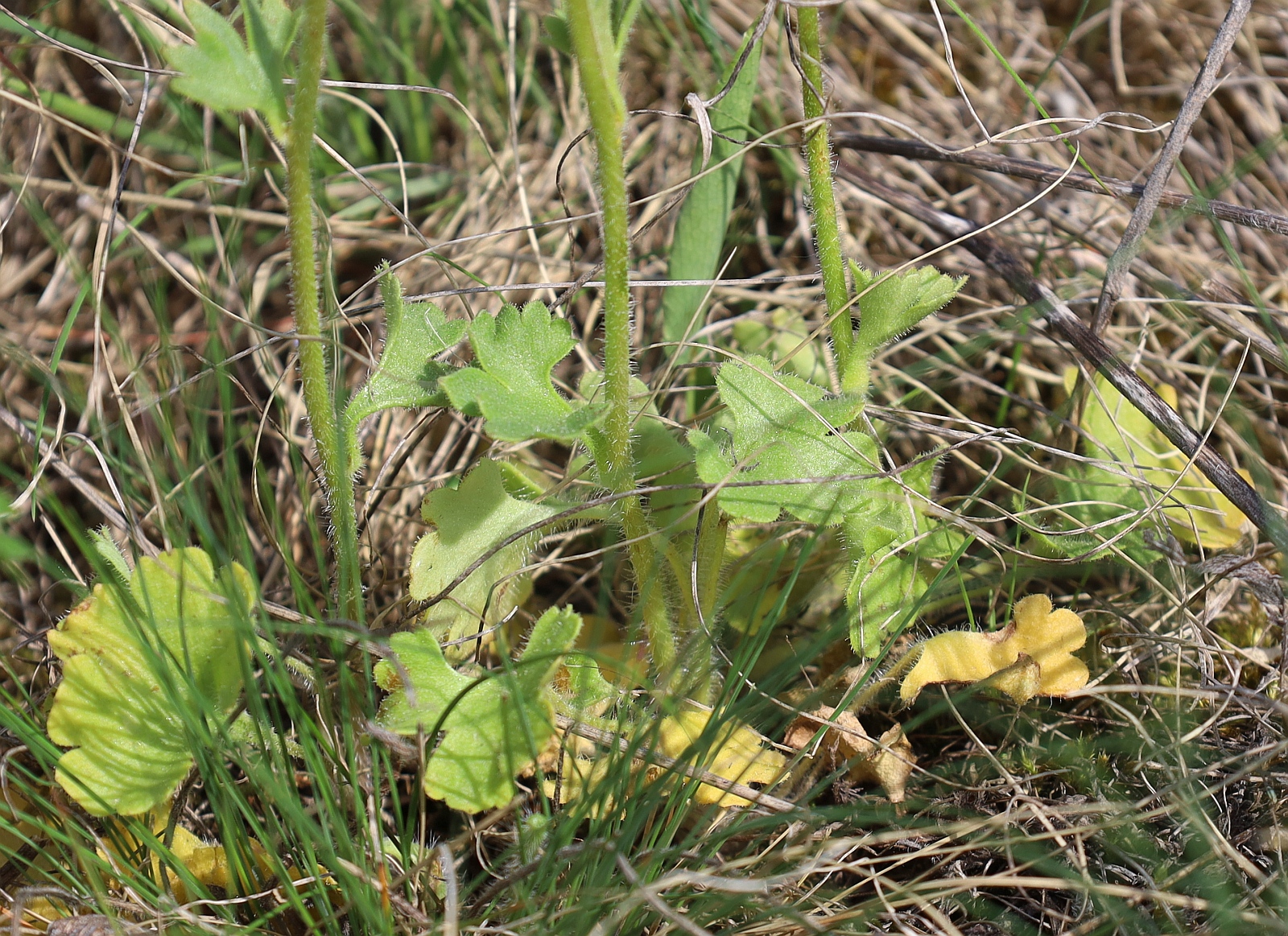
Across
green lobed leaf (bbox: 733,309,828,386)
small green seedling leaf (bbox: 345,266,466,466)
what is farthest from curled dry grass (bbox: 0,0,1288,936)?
small green seedling leaf (bbox: 345,266,466,466)

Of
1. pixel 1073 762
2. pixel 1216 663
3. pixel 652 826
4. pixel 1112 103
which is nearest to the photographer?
pixel 652 826

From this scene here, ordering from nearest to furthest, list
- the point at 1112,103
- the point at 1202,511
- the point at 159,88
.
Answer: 1. the point at 1202,511
2. the point at 159,88
3. the point at 1112,103

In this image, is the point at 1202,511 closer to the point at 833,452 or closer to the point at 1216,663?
the point at 1216,663

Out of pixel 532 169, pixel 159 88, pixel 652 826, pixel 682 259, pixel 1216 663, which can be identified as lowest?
pixel 1216 663

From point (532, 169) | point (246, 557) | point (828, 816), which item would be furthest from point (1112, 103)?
point (246, 557)

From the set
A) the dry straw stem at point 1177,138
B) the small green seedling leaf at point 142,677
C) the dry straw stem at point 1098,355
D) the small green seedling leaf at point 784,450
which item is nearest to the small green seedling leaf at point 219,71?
the small green seedling leaf at point 142,677

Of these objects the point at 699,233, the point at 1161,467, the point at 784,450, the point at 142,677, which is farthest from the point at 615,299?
the point at 1161,467

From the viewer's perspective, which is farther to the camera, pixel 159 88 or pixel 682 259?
pixel 159 88
